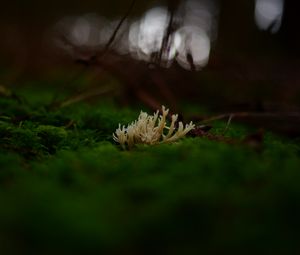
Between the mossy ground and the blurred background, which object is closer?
the mossy ground

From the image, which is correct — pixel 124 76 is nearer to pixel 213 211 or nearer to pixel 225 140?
pixel 225 140

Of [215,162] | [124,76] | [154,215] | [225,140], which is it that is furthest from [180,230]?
[124,76]

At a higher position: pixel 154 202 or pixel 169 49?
pixel 169 49

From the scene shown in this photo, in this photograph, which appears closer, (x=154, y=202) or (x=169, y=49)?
(x=154, y=202)

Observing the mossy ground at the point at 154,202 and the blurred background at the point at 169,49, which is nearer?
Result: the mossy ground at the point at 154,202
